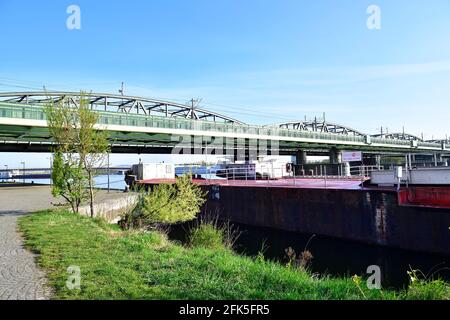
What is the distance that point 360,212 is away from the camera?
830 inches

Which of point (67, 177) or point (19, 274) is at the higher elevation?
point (67, 177)

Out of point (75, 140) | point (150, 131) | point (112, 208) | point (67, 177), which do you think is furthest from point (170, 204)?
point (150, 131)

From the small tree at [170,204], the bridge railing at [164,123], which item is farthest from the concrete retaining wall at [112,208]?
the bridge railing at [164,123]

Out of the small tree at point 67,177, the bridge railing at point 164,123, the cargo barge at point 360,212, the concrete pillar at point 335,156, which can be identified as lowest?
the cargo barge at point 360,212

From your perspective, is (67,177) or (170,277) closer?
(170,277)

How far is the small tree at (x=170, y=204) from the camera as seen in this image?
16473mm

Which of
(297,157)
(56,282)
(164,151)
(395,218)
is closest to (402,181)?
(395,218)

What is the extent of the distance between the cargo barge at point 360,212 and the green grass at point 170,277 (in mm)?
12269

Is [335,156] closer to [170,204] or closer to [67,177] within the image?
[170,204]

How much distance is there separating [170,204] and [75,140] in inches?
205

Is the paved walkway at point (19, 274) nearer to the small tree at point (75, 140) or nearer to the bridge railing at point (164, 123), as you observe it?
the small tree at point (75, 140)

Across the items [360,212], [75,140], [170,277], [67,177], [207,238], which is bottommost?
[360,212]
